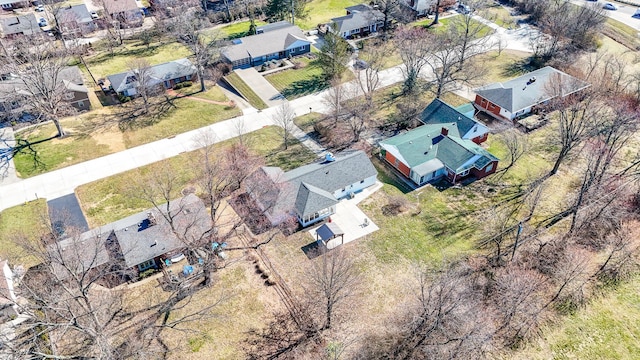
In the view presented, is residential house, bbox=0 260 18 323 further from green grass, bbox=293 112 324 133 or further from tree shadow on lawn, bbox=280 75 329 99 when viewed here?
tree shadow on lawn, bbox=280 75 329 99

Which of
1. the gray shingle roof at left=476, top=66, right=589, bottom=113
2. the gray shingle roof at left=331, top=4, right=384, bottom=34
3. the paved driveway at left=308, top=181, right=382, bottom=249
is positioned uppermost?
the gray shingle roof at left=331, top=4, right=384, bottom=34

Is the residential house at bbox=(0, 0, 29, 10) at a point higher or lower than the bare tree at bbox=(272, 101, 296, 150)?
higher

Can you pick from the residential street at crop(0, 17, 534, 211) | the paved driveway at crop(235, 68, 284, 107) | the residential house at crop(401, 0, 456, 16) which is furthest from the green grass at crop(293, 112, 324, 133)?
the residential house at crop(401, 0, 456, 16)

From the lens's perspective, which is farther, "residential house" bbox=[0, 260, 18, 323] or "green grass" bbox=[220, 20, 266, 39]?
"green grass" bbox=[220, 20, 266, 39]

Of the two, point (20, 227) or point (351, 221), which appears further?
point (351, 221)

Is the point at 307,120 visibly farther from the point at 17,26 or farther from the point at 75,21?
the point at 17,26

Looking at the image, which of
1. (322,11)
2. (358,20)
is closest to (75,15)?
(322,11)
